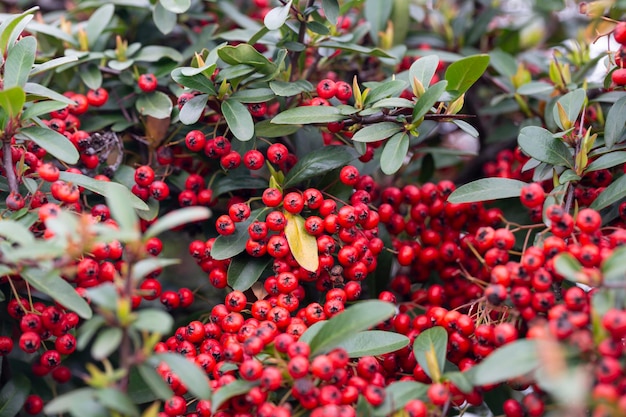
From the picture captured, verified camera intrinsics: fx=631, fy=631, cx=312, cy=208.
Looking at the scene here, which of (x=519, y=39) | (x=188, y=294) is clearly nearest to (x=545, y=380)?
(x=188, y=294)

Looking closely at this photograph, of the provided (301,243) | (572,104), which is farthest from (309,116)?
(572,104)

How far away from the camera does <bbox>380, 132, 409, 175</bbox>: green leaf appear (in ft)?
7.34

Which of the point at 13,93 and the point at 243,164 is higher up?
the point at 13,93

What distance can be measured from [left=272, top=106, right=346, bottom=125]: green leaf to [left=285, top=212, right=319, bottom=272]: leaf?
35 centimetres

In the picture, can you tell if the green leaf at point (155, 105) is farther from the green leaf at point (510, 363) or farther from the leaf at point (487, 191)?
the green leaf at point (510, 363)

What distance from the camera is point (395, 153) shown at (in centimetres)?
228

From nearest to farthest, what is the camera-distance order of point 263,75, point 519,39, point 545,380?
1. point 545,380
2. point 263,75
3. point 519,39

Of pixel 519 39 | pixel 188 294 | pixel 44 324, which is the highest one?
pixel 519 39

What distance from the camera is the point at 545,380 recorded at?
1469mm

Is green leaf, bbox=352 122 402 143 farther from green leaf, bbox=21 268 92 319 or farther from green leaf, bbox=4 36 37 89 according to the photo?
green leaf, bbox=4 36 37 89

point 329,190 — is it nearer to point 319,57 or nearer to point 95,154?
point 319,57

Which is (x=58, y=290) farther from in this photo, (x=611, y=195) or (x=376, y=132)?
(x=611, y=195)

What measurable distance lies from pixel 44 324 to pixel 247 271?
734 mm

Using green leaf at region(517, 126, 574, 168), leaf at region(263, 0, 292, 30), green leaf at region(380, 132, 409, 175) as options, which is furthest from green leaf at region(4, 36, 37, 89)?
green leaf at region(517, 126, 574, 168)
